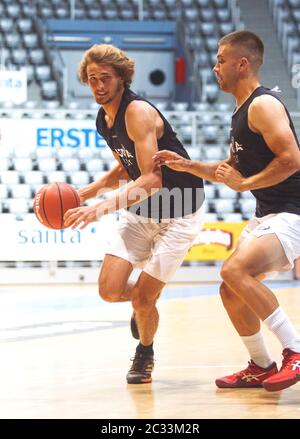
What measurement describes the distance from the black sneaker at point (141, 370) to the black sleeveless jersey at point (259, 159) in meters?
1.11

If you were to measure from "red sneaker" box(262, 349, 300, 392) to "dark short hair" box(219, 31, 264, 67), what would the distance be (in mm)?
1512

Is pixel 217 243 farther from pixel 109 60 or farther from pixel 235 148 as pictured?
pixel 235 148

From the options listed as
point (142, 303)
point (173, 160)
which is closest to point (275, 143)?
point (173, 160)

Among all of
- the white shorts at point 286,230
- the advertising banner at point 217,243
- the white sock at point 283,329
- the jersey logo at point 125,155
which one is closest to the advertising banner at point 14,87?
the advertising banner at point 217,243

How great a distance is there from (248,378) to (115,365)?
1.15 meters

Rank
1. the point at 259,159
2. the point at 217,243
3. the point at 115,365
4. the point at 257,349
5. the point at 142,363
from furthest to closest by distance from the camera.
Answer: the point at 217,243 < the point at 115,365 < the point at 142,363 < the point at 257,349 < the point at 259,159

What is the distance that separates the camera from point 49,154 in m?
16.7

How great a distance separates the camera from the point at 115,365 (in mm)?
6285

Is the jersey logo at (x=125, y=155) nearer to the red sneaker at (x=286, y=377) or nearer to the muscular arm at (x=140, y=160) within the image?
the muscular arm at (x=140, y=160)

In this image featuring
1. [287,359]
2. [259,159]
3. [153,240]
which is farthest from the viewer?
[153,240]

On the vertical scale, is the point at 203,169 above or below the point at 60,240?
above

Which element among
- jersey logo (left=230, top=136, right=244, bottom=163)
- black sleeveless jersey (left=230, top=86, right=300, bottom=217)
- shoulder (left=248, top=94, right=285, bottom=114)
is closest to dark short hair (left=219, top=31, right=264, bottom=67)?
black sleeveless jersey (left=230, top=86, right=300, bottom=217)

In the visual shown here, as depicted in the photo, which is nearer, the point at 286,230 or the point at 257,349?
the point at 286,230

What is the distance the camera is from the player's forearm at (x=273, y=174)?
4891 mm
